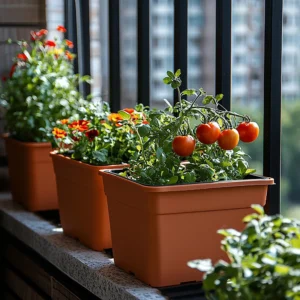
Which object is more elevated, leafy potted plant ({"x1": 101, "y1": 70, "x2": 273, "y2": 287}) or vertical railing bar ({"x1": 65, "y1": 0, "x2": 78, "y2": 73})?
vertical railing bar ({"x1": 65, "y1": 0, "x2": 78, "y2": 73})

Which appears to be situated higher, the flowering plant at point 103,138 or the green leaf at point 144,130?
the green leaf at point 144,130

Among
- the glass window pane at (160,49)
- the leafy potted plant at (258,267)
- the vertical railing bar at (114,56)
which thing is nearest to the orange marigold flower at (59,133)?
the vertical railing bar at (114,56)

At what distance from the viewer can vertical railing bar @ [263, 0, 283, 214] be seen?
6.55 ft

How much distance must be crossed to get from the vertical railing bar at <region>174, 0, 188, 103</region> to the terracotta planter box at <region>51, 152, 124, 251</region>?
0.48 metres

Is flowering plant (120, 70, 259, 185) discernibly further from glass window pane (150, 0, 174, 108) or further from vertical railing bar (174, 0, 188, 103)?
glass window pane (150, 0, 174, 108)

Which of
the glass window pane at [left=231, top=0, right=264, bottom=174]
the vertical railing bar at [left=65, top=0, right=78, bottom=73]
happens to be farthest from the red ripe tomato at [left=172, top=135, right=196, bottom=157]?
the glass window pane at [left=231, top=0, right=264, bottom=174]

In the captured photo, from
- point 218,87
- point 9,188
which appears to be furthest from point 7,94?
point 218,87

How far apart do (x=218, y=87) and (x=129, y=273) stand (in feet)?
2.11

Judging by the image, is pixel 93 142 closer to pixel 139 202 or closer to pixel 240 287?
pixel 139 202

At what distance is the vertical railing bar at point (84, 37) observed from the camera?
3.35 meters

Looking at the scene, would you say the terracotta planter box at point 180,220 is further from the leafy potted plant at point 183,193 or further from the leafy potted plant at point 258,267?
the leafy potted plant at point 258,267

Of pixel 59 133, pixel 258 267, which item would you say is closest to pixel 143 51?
pixel 59 133

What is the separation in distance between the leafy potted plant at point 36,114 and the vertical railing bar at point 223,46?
2.72 feet

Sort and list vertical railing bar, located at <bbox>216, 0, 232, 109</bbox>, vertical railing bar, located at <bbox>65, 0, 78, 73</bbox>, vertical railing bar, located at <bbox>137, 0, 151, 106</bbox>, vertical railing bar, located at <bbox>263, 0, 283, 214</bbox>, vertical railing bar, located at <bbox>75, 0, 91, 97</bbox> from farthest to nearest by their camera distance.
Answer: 1. vertical railing bar, located at <bbox>65, 0, 78, 73</bbox>
2. vertical railing bar, located at <bbox>75, 0, 91, 97</bbox>
3. vertical railing bar, located at <bbox>137, 0, 151, 106</bbox>
4. vertical railing bar, located at <bbox>216, 0, 232, 109</bbox>
5. vertical railing bar, located at <bbox>263, 0, 283, 214</bbox>
